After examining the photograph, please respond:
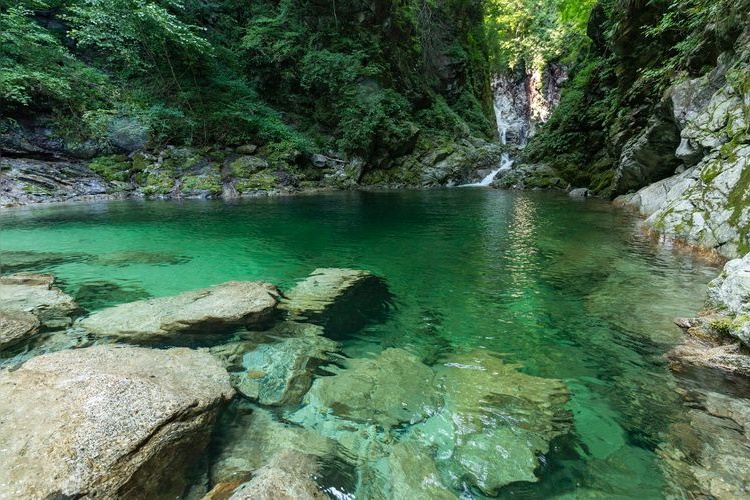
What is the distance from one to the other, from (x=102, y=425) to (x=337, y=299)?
12.1 ft

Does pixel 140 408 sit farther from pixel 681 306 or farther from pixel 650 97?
pixel 650 97

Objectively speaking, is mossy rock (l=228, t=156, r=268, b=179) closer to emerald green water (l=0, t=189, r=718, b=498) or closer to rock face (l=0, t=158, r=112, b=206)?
A: rock face (l=0, t=158, r=112, b=206)

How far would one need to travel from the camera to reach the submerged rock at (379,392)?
3385 millimetres

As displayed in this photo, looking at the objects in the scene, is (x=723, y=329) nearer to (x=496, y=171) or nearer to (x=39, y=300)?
(x=39, y=300)

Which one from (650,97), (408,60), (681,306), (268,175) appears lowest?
(681,306)

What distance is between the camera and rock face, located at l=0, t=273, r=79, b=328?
496cm

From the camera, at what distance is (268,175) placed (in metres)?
23.0

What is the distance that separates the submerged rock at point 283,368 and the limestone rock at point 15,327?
2539mm

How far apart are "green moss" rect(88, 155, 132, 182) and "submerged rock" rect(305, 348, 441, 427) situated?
→ 21701 millimetres

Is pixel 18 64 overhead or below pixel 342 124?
overhead

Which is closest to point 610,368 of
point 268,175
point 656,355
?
point 656,355

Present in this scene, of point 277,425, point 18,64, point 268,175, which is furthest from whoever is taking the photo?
point 268,175

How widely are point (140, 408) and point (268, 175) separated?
2168 cm

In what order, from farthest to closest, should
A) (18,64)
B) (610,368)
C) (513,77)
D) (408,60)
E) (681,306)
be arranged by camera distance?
1. (513,77)
2. (408,60)
3. (18,64)
4. (681,306)
5. (610,368)
